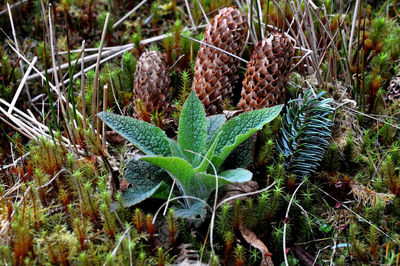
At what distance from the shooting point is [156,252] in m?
1.88

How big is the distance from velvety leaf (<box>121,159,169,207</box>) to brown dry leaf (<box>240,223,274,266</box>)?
43 centimetres

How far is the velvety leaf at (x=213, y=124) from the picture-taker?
2.19m

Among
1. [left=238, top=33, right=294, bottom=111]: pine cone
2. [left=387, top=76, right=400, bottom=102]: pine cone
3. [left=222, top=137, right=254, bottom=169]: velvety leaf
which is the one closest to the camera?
[left=222, top=137, right=254, bottom=169]: velvety leaf

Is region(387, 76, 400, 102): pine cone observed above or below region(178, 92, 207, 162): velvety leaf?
below

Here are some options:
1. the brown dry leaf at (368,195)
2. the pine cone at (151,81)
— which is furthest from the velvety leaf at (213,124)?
the brown dry leaf at (368,195)

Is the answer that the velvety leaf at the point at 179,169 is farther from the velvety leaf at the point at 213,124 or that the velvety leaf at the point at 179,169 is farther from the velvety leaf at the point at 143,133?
the velvety leaf at the point at 213,124

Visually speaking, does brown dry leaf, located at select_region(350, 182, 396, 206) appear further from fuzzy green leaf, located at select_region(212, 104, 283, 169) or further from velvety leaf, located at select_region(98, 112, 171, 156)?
velvety leaf, located at select_region(98, 112, 171, 156)

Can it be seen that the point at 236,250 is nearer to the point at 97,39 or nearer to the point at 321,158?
the point at 321,158

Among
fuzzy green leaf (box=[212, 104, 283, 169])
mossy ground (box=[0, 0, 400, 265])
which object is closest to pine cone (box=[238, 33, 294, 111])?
mossy ground (box=[0, 0, 400, 265])

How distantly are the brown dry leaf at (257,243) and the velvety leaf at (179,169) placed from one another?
0.32 meters

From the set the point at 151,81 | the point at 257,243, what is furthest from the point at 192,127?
the point at 257,243

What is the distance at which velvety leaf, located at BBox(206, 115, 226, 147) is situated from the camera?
2193mm

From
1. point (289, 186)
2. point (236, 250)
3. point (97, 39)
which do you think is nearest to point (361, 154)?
point (289, 186)

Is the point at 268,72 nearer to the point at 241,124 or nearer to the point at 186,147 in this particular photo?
the point at 241,124
